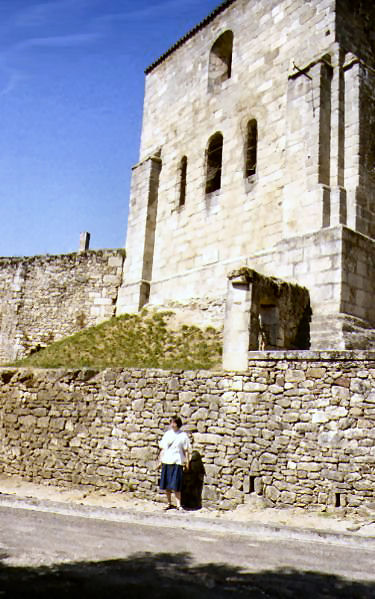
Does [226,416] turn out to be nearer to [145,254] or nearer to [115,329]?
[115,329]

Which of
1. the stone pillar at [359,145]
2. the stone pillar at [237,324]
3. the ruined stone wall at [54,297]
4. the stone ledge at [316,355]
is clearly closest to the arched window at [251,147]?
the stone pillar at [359,145]

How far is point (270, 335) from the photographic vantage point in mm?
9734

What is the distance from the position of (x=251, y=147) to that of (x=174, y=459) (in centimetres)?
886

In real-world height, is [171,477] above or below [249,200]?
below

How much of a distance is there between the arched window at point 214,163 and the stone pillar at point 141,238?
2464 mm

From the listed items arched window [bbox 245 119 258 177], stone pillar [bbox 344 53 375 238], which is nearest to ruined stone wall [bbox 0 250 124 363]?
arched window [bbox 245 119 258 177]

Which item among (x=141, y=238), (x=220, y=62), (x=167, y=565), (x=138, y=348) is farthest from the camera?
(x=141, y=238)

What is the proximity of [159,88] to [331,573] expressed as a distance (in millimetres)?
16725

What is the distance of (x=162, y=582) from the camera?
12.0 feet

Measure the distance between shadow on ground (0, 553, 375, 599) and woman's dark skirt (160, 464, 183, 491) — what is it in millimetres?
3771

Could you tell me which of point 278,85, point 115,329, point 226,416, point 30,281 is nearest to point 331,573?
point 226,416

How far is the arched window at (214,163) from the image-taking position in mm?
15078

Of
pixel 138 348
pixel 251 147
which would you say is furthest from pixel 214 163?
pixel 138 348

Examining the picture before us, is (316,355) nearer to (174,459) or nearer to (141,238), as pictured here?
(174,459)
